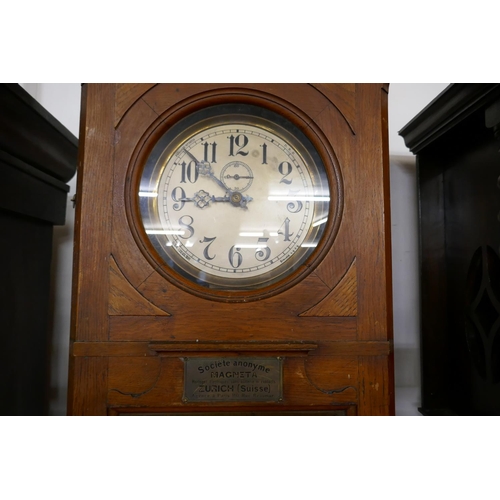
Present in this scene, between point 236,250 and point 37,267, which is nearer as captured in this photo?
point 236,250

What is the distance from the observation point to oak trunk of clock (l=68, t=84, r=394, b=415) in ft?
2.84

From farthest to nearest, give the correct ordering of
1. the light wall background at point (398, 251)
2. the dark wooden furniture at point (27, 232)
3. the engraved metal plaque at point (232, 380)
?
1. the light wall background at point (398, 251)
2. the dark wooden furniture at point (27, 232)
3. the engraved metal plaque at point (232, 380)

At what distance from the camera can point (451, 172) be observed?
1.32m

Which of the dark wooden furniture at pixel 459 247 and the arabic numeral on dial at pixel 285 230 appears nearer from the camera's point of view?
the arabic numeral on dial at pixel 285 230

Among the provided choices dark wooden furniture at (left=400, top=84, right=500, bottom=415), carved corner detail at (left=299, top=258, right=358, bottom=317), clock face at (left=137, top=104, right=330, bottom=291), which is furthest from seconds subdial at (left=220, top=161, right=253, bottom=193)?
dark wooden furniture at (left=400, top=84, right=500, bottom=415)

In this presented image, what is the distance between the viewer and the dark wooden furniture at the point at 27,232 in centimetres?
110

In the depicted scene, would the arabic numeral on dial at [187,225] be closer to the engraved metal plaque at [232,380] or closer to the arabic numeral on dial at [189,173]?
the arabic numeral on dial at [189,173]

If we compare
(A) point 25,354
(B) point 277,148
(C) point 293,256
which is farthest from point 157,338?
(A) point 25,354

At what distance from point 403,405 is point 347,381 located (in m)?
0.68

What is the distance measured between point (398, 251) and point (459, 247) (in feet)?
0.81

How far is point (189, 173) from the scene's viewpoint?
36.7 inches

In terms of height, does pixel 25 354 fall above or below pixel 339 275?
below

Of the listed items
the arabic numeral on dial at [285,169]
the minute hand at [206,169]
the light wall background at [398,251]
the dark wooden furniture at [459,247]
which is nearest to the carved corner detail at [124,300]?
the minute hand at [206,169]

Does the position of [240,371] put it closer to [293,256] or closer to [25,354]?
[293,256]
